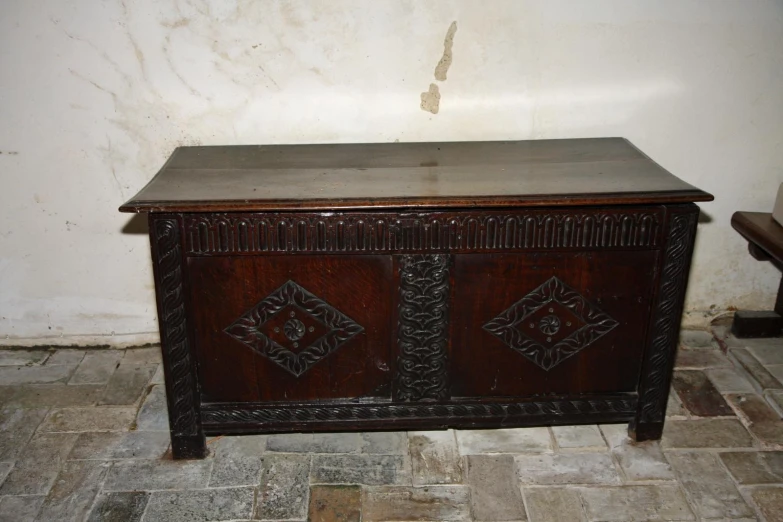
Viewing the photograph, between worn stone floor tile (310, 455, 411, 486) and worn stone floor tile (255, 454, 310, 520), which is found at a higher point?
worn stone floor tile (310, 455, 411, 486)

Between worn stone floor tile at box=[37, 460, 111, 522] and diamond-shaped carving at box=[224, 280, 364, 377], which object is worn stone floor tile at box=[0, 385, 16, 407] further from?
diamond-shaped carving at box=[224, 280, 364, 377]

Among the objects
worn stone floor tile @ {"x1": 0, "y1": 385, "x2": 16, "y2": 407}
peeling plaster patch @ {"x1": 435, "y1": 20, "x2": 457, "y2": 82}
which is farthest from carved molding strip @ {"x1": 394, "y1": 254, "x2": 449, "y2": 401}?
worn stone floor tile @ {"x1": 0, "y1": 385, "x2": 16, "y2": 407}

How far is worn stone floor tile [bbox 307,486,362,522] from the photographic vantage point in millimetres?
2492

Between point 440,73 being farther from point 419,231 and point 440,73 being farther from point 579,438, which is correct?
point 579,438

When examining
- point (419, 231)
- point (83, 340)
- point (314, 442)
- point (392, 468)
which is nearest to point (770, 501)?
point (392, 468)

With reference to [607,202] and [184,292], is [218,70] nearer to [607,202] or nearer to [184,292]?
[184,292]

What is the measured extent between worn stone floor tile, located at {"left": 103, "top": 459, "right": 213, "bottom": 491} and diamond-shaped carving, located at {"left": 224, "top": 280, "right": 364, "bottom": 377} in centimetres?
50

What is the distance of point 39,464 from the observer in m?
2.73

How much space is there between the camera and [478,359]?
265 centimetres

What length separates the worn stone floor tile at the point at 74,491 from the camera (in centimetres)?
251

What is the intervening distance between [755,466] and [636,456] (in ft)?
1.33

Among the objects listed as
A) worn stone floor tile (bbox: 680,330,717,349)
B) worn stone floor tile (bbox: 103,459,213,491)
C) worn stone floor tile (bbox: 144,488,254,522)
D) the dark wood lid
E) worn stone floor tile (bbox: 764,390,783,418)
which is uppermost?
the dark wood lid

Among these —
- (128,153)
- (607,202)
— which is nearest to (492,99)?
(607,202)

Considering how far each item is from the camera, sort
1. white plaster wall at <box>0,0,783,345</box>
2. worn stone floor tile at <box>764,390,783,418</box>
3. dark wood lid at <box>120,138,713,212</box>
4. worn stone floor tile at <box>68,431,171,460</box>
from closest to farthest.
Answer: dark wood lid at <box>120,138,713,212</box> < worn stone floor tile at <box>68,431,171,460</box> < white plaster wall at <box>0,0,783,345</box> < worn stone floor tile at <box>764,390,783,418</box>
